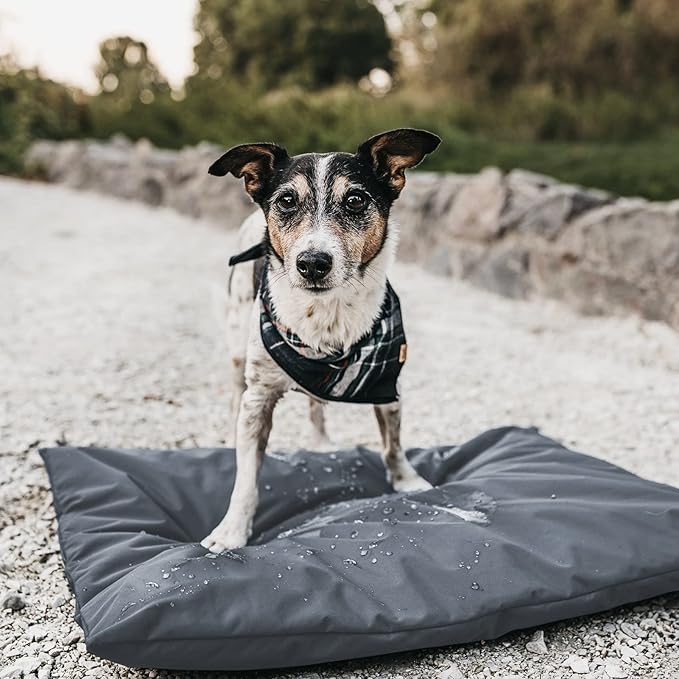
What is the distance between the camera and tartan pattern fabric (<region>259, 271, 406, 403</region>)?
109 inches

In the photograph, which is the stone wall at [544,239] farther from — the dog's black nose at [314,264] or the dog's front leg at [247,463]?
the dog's black nose at [314,264]

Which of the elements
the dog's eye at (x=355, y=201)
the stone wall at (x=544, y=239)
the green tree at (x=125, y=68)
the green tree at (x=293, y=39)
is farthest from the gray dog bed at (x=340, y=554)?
the green tree at (x=293, y=39)

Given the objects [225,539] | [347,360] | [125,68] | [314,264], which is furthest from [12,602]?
[125,68]

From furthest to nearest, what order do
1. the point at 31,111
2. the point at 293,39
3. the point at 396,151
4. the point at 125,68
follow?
1. the point at 293,39
2. the point at 125,68
3. the point at 31,111
4. the point at 396,151

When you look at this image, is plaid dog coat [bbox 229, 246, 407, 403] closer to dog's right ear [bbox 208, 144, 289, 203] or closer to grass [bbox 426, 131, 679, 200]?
dog's right ear [bbox 208, 144, 289, 203]

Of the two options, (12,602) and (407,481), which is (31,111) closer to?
(407,481)

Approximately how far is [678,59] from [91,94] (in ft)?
34.8

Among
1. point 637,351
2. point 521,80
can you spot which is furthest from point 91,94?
point 637,351

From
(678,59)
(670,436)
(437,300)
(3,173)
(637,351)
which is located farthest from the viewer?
(678,59)

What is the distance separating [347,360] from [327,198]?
0.57m

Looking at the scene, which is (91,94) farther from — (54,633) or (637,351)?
(54,633)

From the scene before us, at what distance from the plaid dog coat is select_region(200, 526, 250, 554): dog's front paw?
1.80 ft

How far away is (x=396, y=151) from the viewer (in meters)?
2.73

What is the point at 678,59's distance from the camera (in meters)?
14.4
